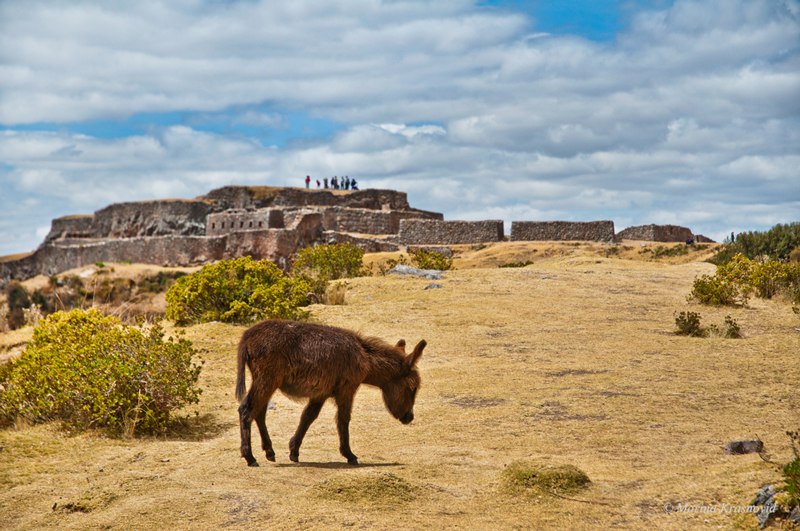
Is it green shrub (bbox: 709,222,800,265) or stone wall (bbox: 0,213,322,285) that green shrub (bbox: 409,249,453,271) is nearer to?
green shrub (bbox: 709,222,800,265)

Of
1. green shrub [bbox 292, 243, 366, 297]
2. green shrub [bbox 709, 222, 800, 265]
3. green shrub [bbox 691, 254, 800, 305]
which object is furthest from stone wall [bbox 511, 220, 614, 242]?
green shrub [bbox 691, 254, 800, 305]

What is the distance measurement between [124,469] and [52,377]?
7.86 feet

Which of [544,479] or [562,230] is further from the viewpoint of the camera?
[562,230]

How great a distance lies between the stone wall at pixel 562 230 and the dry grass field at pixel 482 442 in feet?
66.7

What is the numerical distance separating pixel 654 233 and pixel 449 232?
8.62m

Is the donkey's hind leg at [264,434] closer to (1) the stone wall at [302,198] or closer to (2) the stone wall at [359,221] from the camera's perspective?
(2) the stone wall at [359,221]

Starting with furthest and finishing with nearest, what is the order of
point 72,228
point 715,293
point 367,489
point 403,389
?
point 72,228 < point 715,293 < point 403,389 < point 367,489

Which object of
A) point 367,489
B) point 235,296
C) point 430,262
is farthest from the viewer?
point 430,262

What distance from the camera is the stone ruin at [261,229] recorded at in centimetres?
3706

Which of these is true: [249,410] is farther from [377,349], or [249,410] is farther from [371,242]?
[371,242]

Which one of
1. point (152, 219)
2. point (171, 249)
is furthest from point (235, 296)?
point (152, 219)

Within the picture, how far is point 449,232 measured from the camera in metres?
37.2

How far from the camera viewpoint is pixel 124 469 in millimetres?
8039

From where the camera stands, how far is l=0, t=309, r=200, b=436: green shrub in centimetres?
955
